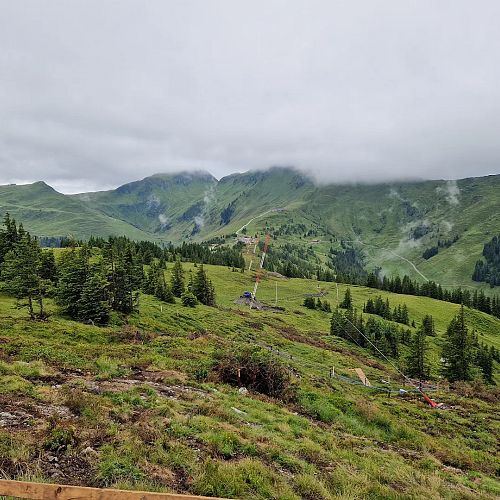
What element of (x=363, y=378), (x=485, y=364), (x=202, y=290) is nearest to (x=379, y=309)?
(x=485, y=364)

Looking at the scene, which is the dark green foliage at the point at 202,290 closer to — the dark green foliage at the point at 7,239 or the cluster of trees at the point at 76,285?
the cluster of trees at the point at 76,285

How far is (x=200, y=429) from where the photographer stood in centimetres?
1542

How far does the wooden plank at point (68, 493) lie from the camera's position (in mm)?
6863

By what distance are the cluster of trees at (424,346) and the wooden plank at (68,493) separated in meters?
54.8

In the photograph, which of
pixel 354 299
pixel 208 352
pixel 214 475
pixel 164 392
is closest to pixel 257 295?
pixel 354 299

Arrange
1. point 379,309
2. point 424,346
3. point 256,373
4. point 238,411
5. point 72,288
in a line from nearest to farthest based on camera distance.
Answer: point 238,411 < point 256,373 < point 72,288 < point 424,346 < point 379,309

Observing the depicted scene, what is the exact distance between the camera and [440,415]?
29297 mm

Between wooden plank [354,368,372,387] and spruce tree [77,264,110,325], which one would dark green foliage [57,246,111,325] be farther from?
wooden plank [354,368,372,387]

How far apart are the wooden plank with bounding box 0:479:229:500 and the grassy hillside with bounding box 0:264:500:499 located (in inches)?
127

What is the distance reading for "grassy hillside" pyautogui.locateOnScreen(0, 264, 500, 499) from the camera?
11.3 meters

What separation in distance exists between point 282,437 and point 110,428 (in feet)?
25.2

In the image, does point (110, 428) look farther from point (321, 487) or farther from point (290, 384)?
point (290, 384)

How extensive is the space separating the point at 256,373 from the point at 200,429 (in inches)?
450

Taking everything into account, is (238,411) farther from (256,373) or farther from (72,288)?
(72,288)
